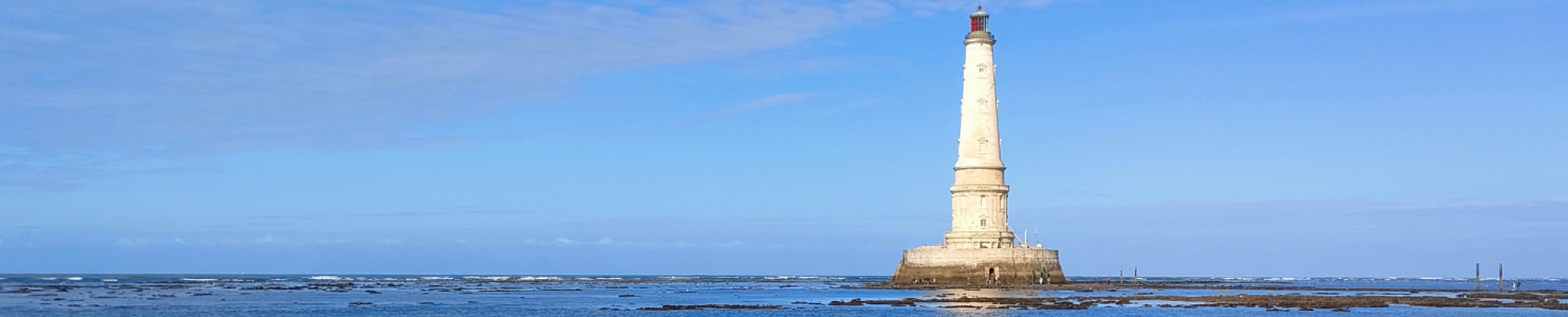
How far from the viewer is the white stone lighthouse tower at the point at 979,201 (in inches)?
3310

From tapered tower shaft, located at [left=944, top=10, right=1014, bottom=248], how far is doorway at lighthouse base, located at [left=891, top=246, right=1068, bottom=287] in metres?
0.95

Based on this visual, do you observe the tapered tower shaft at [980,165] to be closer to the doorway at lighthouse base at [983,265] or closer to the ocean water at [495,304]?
the doorway at lighthouse base at [983,265]

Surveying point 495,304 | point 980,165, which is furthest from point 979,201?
point 495,304

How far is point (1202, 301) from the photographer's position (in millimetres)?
68938

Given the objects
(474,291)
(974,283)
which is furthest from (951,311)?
(474,291)

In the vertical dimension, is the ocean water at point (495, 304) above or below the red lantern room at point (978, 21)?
below

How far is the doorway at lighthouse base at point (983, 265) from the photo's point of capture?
8362 cm

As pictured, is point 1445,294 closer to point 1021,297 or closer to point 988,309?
point 1021,297

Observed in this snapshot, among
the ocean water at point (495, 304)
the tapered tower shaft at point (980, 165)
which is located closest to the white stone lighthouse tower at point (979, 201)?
the tapered tower shaft at point (980, 165)

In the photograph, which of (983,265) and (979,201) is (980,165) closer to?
(979,201)

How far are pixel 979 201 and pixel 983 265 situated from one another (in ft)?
11.7

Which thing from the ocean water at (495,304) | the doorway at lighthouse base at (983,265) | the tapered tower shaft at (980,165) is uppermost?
the tapered tower shaft at (980,165)

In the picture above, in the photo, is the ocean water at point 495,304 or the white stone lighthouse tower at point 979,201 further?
the white stone lighthouse tower at point 979,201

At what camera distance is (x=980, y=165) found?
8469cm
